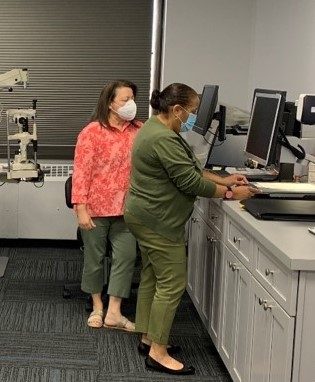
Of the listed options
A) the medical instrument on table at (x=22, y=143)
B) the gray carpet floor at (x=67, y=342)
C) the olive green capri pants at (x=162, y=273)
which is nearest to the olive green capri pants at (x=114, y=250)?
the gray carpet floor at (x=67, y=342)

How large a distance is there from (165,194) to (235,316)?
1.97ft

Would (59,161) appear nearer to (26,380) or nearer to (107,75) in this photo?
(107,75)

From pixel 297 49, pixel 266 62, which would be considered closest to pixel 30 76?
pixel 266 62

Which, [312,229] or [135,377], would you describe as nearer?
[312,229]

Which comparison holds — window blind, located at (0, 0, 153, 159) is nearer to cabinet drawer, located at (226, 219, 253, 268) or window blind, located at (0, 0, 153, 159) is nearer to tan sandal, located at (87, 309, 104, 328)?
tan sandal, located at (87, 309, 104, 328)

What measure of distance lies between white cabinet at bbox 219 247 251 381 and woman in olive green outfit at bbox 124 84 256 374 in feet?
0.68

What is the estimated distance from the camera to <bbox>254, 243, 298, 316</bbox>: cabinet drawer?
2035mm

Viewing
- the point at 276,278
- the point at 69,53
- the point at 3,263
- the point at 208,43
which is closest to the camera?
the point at 276,278

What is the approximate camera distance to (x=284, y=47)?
14.0ft

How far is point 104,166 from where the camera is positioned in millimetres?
3426

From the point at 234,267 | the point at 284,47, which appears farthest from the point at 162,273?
the point at 284,47

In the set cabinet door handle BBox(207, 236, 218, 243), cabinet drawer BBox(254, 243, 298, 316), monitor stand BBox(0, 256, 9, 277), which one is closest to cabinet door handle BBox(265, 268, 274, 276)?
cabinet drawer BBox(254, 243, 298, 316)

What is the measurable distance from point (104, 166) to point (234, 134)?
2.64 feet

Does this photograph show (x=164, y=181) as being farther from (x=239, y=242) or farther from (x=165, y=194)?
(x=239, y=242)
